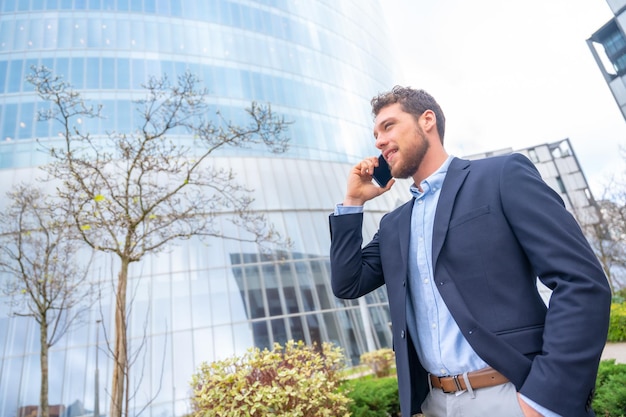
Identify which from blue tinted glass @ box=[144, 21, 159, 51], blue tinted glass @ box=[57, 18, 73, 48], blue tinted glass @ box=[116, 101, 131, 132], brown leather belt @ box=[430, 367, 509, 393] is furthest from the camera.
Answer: blue tinted glass @ box=[144, 21, 159, 51]

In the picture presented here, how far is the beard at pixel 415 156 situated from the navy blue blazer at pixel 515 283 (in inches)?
8.0

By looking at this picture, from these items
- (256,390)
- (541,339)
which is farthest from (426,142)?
(256,390)

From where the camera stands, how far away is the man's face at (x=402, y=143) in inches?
79.6

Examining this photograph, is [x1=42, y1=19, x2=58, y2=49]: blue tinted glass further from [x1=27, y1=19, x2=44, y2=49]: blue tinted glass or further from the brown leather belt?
the brown leather belt

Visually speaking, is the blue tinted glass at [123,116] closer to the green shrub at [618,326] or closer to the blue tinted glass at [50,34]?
the blue tinted glass at [50,34]

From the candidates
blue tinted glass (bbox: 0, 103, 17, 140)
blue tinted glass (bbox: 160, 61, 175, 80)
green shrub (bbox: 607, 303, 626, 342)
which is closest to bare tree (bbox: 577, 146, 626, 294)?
green shrub (bbox: 607, 303, 626, 342)

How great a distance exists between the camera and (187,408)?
13.6 m

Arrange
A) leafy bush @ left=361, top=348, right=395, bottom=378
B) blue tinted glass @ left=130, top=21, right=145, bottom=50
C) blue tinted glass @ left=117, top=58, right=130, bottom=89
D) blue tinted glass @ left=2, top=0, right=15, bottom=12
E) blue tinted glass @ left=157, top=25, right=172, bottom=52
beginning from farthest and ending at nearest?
blue tinted glass @ left=157, top=25, right=172, bottom=52, blue tinted glass @ left=2, top=0, right=15, bottom=12, blue tinted glass @ left=130, top=21, right=145, bottom=50, blue tinted glass @ left=117, top=58, right=130, bottom=89, leafy bush @ left=361, top=348, right=395, bottom=378

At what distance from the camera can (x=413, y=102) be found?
212 cm

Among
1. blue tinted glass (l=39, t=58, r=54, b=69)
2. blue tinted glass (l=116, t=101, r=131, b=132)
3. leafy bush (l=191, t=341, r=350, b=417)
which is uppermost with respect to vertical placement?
blue tinted glass (l=39, t=58, r=54, b=69)

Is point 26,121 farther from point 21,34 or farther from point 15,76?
point 21,34

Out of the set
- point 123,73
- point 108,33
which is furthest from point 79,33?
point 123,73

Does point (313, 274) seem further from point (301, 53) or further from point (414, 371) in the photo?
point (301, 53)

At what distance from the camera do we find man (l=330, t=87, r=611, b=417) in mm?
1295
